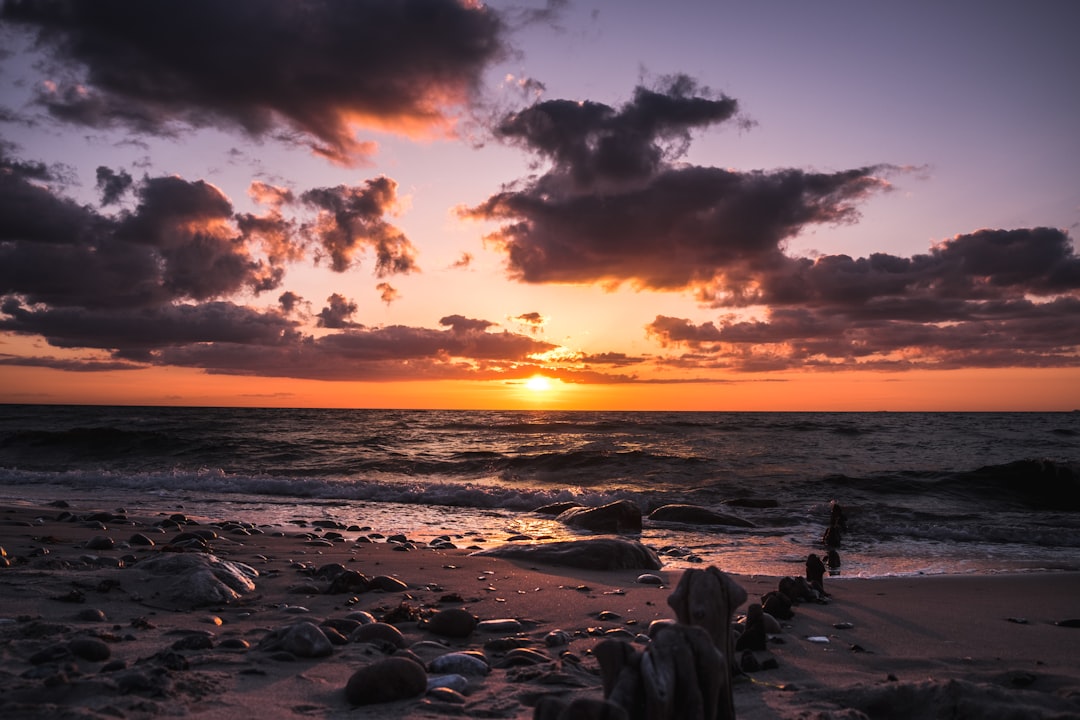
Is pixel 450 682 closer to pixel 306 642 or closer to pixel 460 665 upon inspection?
pixel 460 665

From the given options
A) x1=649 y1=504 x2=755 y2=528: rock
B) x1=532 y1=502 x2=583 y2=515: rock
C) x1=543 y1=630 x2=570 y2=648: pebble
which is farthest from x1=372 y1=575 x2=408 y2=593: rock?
x1=532 y1=502 x2=583 y2=515: rock

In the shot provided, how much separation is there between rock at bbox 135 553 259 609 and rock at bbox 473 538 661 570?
12.1 ft

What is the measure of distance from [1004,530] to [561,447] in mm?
23350

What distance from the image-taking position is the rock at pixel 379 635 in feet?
15.1

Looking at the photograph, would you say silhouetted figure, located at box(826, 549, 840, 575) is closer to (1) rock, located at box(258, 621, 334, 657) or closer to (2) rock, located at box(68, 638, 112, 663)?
(1) rock, located at box(258, 621, 334, 657)

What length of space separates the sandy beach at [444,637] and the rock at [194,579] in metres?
0.02

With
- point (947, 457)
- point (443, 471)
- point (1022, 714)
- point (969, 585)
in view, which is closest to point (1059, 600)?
point (969, 585)

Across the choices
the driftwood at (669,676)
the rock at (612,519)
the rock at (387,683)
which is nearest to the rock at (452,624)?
the rock at (387,683)

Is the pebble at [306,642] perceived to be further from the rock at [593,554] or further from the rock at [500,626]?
the rock at [593,554]

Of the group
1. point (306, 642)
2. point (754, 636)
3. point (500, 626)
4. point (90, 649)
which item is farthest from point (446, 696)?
point (754, 636)

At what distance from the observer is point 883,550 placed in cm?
1069

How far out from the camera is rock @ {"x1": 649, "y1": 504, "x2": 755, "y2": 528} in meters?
13.1

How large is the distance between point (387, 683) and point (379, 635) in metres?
1.23

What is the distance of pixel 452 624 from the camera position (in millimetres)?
4961
